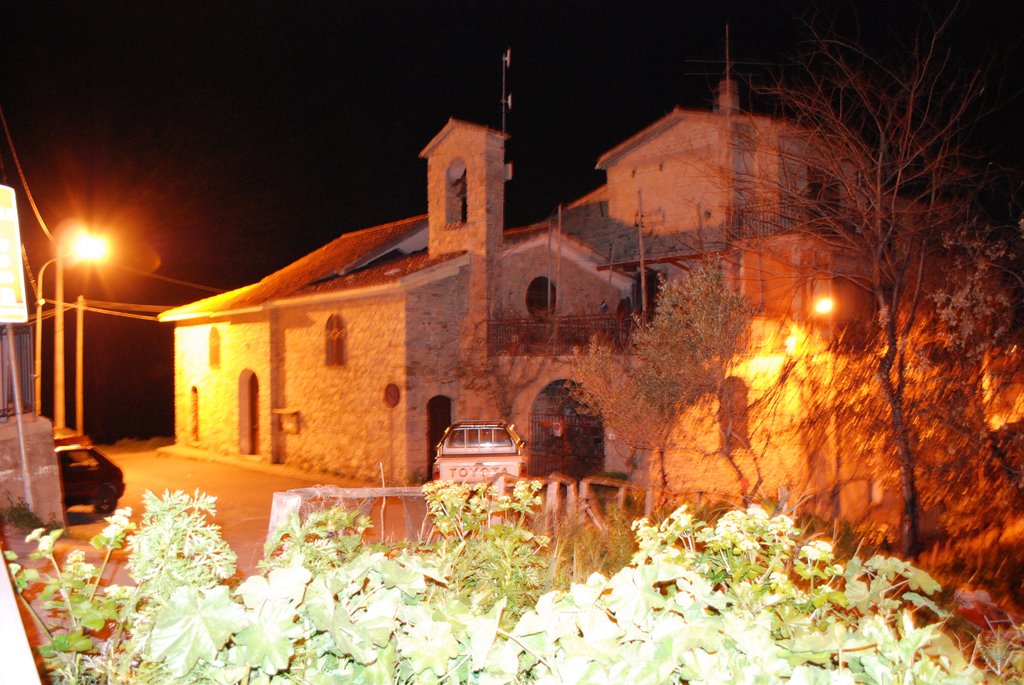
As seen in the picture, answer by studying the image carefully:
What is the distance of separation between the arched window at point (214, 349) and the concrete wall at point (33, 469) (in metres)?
13.6

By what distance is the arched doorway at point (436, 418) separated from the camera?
55.5ft

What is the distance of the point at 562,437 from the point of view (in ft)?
52.5

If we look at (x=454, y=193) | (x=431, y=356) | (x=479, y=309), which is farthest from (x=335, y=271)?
(x=479, y=309)

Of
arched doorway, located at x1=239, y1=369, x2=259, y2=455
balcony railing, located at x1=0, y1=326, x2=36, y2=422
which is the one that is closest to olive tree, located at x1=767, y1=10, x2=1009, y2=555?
balcony railing, located at x1=0, y1=326, x2=36, y2=422

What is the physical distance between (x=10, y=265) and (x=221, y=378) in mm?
17543

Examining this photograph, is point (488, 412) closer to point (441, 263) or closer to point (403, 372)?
point (403, 372)

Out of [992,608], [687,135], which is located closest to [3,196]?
[992,608]

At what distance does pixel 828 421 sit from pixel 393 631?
1096 cm

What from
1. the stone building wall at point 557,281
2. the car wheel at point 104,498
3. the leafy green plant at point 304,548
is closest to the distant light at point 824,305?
the stone building wall at point 557,281

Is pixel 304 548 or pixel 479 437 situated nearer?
pixel 304 548

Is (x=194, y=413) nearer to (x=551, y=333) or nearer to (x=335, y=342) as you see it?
(x=335, y=342)

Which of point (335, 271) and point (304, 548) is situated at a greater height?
point (335, 271)

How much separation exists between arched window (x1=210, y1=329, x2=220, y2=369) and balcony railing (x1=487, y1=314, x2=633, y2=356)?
36.0 feet

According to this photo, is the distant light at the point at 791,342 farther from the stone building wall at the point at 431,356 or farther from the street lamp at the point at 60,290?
the street lamp at the point at 60,290
